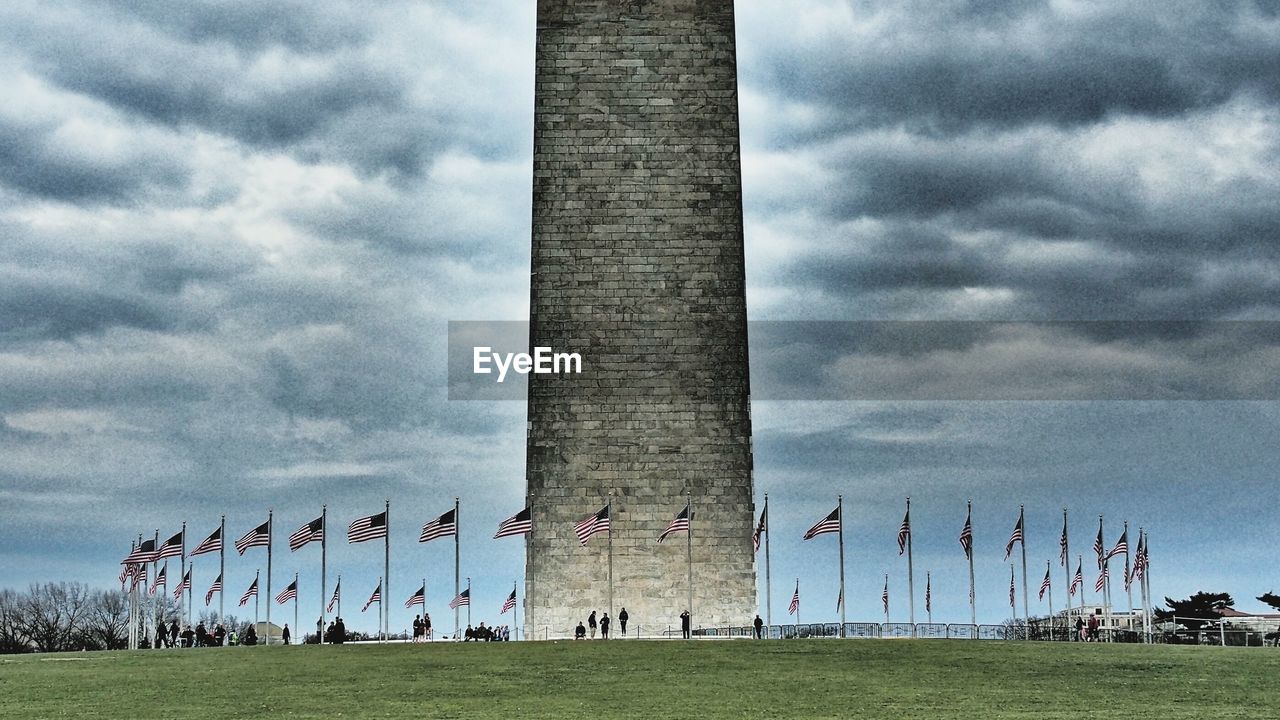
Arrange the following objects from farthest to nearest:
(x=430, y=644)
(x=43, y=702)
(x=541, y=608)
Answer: (x=541, y=608) < (x=430, y=644) < (x=43, y=702)

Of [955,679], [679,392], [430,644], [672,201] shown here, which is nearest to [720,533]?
[679,392]

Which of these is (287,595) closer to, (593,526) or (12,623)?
(593,526)

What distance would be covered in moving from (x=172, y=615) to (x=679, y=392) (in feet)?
128

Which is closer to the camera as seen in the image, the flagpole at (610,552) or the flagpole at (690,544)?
the flagpole at (610,552)

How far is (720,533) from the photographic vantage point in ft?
133

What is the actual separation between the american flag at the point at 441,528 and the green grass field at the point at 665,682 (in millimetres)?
6926

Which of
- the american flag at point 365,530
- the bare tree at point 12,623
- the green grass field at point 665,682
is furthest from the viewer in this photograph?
the bare tree at point 12,623

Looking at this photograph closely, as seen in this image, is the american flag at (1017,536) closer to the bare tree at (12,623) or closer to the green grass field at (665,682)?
the green grass field at (665,682)

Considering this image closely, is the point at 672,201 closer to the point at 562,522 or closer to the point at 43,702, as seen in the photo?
the point at 562,522

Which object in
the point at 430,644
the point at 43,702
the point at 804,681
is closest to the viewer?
the point at 43,702

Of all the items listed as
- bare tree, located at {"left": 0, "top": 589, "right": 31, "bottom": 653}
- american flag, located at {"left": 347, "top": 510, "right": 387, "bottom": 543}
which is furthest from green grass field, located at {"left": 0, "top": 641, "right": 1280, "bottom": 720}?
bare tree, located at {"left": 0, "top": 589, "right": 31, "bottom": 653}

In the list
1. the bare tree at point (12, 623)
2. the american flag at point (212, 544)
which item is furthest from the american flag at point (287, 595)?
the bare tree at point (12, 623)

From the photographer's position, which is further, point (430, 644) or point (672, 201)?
point (672, 201)

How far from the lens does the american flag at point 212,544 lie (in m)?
37.2
